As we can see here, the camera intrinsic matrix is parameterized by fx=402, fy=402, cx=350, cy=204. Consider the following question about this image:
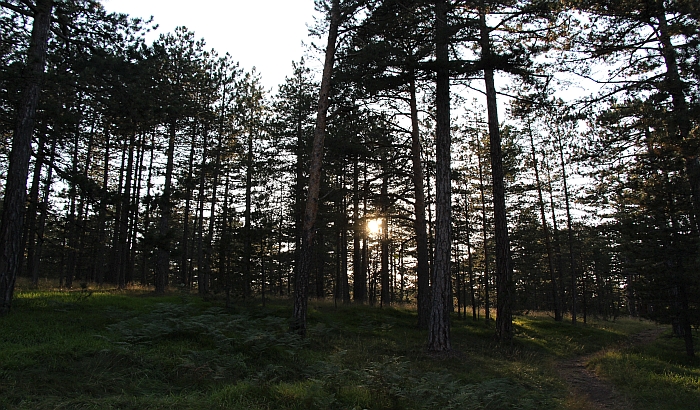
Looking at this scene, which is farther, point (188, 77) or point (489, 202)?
point (489, 202)

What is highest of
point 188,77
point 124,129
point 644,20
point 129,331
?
point 188,77

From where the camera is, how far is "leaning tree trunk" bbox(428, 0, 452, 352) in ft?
36.5

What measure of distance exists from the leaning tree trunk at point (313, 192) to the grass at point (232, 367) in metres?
0.88

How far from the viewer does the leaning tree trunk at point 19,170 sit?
9688 millimetres

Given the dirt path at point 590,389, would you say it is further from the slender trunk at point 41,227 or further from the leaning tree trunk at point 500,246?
the slender trunk at point 41,227

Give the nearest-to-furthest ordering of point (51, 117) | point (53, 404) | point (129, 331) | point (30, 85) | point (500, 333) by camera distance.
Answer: point (53, 404) < point (129, 331) < point (30, 85) < point (51, 117) < point (500, 333)

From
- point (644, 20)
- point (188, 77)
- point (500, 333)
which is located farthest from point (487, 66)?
point (188, 77)

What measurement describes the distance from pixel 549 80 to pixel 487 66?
218cm

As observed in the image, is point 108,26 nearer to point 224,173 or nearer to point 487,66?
point 487,66

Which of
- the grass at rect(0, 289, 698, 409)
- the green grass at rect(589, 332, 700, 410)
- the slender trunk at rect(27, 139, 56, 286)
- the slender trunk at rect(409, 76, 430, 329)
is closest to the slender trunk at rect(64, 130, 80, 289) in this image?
the slender trunk at rect(27, 139, 56, 286)

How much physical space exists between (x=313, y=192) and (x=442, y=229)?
3.82 meters

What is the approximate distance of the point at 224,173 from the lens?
1029 inches

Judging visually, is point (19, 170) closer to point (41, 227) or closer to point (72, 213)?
point (72, 213)

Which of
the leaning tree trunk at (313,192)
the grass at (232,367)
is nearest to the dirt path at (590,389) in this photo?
the grass at (232,367)
